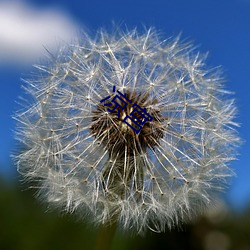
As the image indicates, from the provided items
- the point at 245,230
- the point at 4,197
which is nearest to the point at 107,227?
the point at 4,197

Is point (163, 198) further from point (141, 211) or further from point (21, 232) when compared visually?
point (21, 232)

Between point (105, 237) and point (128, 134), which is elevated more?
point (128, 134)

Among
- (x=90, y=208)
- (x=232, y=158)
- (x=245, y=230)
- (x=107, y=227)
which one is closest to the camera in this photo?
(x=107, y=227)

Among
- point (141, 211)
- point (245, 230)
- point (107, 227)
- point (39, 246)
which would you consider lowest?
point (107, 227)

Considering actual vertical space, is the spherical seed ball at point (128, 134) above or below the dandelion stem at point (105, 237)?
above
